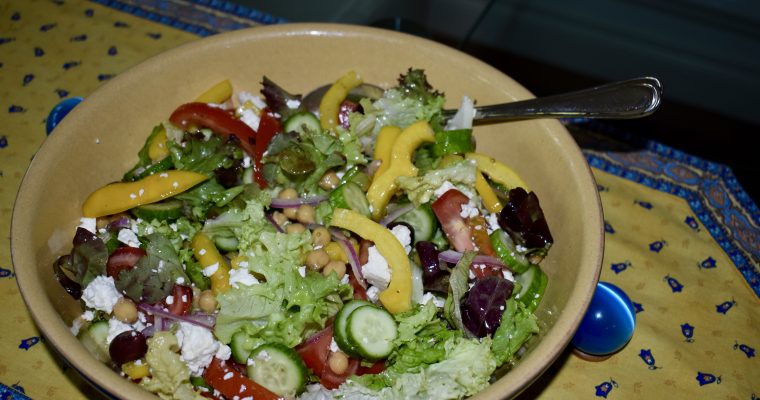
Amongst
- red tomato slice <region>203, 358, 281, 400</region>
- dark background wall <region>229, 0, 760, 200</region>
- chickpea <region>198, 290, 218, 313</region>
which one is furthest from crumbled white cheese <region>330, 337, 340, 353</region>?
dark background wall <region>229, 0, 760, 200</region>

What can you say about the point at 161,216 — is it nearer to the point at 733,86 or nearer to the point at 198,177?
the point at 198,177

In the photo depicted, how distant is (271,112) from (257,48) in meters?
0.33

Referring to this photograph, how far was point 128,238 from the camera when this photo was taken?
2912 millimetres

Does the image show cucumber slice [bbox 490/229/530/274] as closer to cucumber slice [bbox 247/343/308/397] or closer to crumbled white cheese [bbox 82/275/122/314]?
cucumber slice [bbox 247/343/308/397]

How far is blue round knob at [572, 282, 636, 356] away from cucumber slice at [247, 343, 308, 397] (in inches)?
46.9

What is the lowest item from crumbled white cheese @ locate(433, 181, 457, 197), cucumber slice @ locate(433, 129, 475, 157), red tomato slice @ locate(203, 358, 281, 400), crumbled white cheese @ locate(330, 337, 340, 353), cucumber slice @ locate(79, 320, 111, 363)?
red tomato slice @ locate(203, 358, 281, 400)

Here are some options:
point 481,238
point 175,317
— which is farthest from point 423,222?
point 175,317

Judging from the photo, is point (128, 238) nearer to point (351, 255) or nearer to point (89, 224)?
point (89, 224)

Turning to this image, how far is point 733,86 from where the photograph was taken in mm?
4672

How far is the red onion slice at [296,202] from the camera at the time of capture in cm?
309

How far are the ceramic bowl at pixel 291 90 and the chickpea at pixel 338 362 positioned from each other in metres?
0.58

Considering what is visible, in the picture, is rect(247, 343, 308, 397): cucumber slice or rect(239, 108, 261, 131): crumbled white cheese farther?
rect(239, 108, 261, 131): crumbled white cheese

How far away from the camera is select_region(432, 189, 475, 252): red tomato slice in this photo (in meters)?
2.92

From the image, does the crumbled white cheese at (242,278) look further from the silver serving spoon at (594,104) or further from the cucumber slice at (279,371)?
the silver serving spoon at (594,104)
